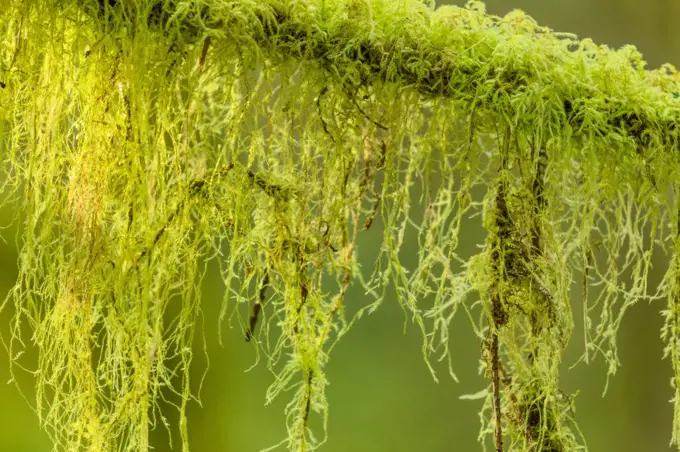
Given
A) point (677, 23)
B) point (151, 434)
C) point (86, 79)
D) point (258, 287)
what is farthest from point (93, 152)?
point (677, 23)

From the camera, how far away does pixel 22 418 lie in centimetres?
164

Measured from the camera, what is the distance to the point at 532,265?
28.1 inches

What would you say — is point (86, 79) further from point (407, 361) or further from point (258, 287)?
point (407, 361)

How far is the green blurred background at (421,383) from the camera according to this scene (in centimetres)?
211

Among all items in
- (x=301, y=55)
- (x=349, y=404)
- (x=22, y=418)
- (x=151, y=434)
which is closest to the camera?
(x=301, y=55)

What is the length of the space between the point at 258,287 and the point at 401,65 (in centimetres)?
29

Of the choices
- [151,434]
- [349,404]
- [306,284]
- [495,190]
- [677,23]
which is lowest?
[151,434]

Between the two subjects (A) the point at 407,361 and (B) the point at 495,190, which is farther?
(A) the point at 407,361

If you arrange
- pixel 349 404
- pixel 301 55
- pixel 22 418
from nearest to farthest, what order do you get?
pixel 301 55 → pixel 22 418 → pixel 349 404

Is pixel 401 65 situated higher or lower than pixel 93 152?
higher

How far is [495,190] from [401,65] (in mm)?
179

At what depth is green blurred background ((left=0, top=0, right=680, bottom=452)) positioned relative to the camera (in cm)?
211

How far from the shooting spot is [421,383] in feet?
7.18

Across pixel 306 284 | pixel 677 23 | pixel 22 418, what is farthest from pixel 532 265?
pixel 677 23
